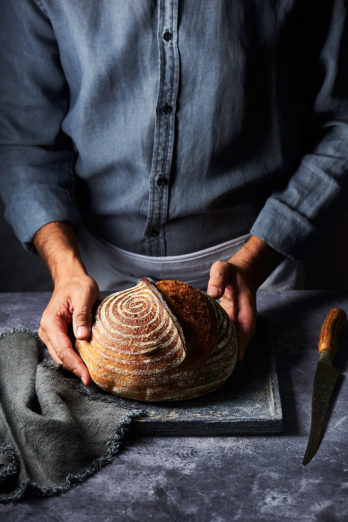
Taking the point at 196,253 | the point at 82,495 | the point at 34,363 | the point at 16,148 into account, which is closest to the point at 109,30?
the point at 16,148

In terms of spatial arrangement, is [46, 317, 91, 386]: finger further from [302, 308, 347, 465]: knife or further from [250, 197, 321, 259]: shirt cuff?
[250, 197, 321, 259]: shirt cuff

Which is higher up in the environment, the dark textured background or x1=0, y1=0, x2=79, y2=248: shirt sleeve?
x1=0, y1=0, x2=79, y2=248: shirt sleeve

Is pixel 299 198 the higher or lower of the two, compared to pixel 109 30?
lower

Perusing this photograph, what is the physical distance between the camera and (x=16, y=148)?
1.51 m

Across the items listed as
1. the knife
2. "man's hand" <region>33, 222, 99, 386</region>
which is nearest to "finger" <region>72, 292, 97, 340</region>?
"man's hand" <region>33, 222, 99, 386</region>

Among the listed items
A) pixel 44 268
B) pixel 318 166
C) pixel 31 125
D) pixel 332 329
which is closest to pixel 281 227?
pixel 318 166

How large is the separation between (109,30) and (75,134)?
260 millimetres

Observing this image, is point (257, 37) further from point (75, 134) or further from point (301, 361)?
point (301, 361)

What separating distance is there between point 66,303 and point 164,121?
47cm

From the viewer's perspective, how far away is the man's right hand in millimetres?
1136

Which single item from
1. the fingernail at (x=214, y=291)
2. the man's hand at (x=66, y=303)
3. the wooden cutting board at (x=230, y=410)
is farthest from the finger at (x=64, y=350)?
the fingernail at (x=214, y=291)

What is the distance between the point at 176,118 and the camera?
4.50 feet

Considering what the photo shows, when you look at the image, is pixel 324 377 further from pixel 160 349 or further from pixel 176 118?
pixel 176 118

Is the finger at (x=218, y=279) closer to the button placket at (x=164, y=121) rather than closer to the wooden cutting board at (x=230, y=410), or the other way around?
the wooden cutting board at (x=230, y=410)
